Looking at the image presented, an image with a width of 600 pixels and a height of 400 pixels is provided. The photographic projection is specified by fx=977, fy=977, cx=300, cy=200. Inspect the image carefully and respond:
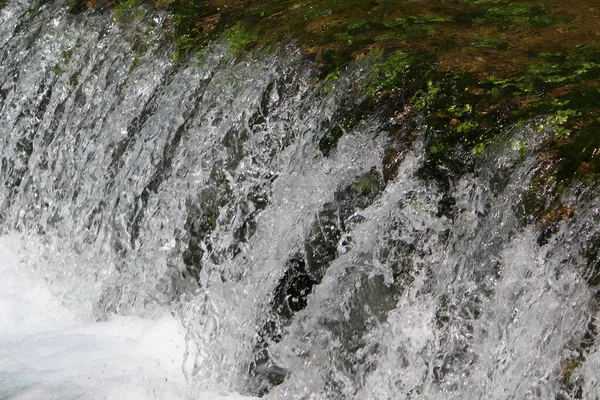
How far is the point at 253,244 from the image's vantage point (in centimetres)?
482

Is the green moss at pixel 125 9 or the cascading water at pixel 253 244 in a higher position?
the green moss at pixel 125 9

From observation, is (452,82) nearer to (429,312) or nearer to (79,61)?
(429,312)

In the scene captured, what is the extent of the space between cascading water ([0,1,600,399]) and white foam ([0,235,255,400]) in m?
0.01

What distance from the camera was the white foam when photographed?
482 centimetres

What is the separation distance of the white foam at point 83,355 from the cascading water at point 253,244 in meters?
0.01

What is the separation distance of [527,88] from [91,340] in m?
2.66

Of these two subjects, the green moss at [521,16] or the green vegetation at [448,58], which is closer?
the green vegetation at [448,58]

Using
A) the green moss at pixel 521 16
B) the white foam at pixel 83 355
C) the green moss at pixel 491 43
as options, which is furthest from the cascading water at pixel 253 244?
the green moss at pixel 521 16

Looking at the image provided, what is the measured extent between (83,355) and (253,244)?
115 cm

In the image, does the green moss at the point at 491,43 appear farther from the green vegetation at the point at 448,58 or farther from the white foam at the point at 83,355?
the white foam at the point at 83,355

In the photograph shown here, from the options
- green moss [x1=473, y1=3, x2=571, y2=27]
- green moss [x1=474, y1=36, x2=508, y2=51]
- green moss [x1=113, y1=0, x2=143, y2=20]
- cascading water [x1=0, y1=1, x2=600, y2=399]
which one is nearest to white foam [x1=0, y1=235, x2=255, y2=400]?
cascading water [x1=0, y1=1, x2=600, y2=399]

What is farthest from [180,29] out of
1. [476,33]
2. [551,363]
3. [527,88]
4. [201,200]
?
[551,363]

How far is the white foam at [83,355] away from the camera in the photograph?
15.8 feet

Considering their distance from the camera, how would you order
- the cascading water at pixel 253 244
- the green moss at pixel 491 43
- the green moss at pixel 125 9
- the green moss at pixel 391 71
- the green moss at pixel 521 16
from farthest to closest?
the green moss at pixel 125 9, the green moss at pixel 521 16, the green moss at pixel 491 43, the green moss at pixel 391 71, the cascading water at pixel 253 244
